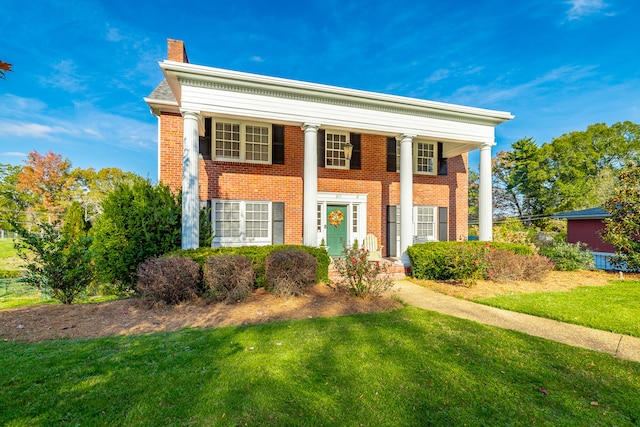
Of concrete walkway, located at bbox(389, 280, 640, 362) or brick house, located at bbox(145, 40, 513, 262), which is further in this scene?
brick house, located at bbox(145, 40, 513, 262)

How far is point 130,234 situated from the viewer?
26.1 feet

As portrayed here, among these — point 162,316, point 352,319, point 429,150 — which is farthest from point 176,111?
point 429,150

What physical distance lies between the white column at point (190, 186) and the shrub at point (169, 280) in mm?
1662

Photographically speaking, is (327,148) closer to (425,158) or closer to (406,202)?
(406,202)

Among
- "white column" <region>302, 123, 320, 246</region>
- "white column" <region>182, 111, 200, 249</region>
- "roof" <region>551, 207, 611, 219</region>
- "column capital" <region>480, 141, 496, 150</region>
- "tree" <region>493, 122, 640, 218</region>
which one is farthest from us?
"tree" <region>493, 122, 640, 218</region>

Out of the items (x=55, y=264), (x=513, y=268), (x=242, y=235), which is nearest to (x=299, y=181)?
(x=242, y=235)

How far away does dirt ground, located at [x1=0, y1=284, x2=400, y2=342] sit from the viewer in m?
4.62

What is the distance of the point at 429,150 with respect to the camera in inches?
486

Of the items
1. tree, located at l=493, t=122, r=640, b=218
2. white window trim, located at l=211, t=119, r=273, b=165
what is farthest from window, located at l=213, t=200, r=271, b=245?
tree, located at l=493, t=122, r=640, b=218

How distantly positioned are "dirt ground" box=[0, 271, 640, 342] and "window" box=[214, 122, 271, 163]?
5424 mm

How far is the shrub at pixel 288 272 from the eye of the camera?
246 inches

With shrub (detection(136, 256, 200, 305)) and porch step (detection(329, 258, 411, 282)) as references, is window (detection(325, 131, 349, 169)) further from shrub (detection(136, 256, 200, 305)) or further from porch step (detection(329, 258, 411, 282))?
shrub (detection(136, 256, 200, 305))

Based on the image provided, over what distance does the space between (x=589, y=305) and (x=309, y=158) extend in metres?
7.40

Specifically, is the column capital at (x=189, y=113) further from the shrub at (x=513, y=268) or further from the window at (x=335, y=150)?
the shrub at (x=513, y=268)
